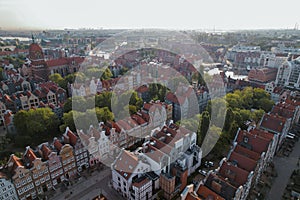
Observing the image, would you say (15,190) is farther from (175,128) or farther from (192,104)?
(192,104)

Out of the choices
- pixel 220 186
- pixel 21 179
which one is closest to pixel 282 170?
pixel 220 186

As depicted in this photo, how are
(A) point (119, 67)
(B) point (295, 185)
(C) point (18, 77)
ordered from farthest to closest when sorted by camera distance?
1. (A) point (119, 67)
2. (C) point (18, 77)
3. (B) point (295, 185)

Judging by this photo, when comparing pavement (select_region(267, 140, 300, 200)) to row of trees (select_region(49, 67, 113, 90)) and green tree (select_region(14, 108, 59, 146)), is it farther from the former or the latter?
row of trees (select_region(49, 67, 113, 90))

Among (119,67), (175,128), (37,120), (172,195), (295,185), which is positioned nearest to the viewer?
(172,195)

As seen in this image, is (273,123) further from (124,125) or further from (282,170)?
(124,125)

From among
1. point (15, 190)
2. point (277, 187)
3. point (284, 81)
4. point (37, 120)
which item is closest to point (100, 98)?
point (37, 120)

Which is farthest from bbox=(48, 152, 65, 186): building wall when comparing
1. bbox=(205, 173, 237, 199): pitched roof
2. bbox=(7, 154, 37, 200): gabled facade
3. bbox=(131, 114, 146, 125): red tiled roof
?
bbox=(205, 173, 237, 199): pitched roof

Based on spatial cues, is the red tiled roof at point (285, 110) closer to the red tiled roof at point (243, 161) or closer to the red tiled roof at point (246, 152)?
the red tiled roof at point (246, 152)
